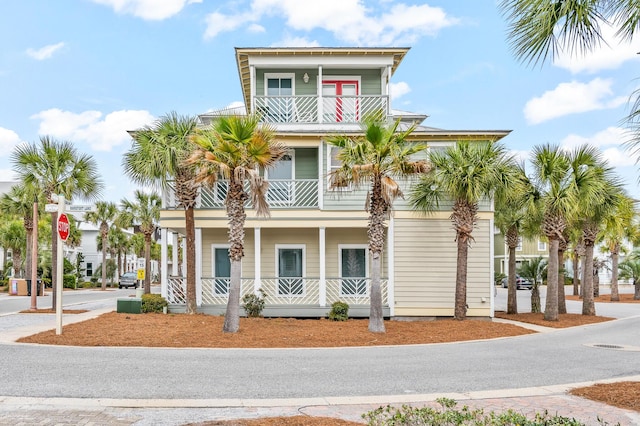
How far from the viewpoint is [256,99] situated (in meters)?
21.1

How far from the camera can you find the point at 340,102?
2136 centimetres

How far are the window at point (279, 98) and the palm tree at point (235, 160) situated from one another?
5909 mm

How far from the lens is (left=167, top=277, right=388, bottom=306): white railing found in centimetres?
1905

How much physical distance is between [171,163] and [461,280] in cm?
1004

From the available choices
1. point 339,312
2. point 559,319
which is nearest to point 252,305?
point 339,312

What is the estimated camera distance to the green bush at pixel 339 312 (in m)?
17.8

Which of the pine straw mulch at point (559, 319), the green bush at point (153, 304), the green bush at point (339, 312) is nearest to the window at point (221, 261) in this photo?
the green bush at point (153, 304)

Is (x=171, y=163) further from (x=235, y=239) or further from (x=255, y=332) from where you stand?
(x=255, y=332)

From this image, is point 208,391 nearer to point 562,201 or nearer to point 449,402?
point 449,402

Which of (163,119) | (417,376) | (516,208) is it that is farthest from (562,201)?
(163,119)

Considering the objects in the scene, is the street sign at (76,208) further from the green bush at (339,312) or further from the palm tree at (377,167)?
the green bush at (339,312)

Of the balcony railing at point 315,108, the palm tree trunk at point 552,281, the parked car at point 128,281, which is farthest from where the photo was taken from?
the parked car at point 128,281

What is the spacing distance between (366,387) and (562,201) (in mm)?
12303

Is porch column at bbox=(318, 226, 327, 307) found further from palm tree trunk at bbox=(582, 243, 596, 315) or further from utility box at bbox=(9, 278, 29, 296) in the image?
utility box at bbox=(9, 278, 29, 296)
